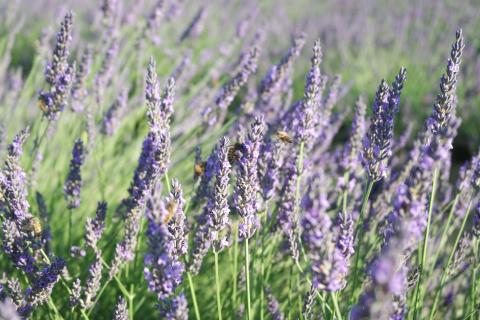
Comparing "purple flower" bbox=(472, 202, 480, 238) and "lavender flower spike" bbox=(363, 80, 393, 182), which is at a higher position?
"lavender flower spike" bbox=(363, 80, 393, 182)

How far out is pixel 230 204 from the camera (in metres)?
1.73

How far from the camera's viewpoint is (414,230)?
2.84 ft

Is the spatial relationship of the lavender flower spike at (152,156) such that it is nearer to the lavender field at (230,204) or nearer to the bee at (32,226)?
the lavender field at (230,204)

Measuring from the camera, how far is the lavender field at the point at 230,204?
1.08 meters

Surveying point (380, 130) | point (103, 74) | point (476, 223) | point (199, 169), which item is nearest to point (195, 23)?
point (103, 74)

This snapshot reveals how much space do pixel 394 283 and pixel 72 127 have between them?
89.3 inches

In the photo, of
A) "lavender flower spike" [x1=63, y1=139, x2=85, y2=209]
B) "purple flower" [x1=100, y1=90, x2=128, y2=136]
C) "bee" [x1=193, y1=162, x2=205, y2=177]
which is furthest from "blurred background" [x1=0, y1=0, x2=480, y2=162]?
"bee" [x1=193, y1=162, x2=205, y2=177]

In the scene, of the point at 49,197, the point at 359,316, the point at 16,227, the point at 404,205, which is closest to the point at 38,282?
the point at 16,227

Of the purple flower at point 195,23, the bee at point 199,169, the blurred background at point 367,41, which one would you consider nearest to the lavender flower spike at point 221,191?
the bee at point 199,169

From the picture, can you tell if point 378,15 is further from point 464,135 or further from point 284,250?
point 284,250

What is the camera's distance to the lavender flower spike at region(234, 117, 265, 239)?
47.8 inches

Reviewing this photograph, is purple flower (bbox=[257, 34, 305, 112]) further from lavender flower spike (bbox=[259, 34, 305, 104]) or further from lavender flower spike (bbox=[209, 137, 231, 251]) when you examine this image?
lavender flower spike (bbox=[209, 137, 231, 251])

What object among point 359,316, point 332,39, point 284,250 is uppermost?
point 332,39

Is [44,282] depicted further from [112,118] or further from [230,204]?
[112,118]
